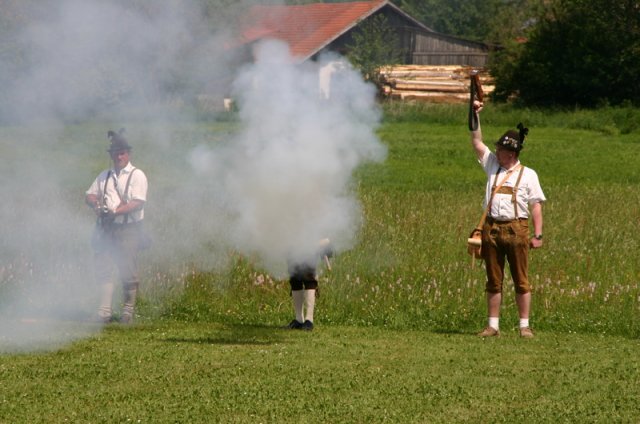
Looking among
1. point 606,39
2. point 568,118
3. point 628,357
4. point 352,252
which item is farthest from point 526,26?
point 628,357

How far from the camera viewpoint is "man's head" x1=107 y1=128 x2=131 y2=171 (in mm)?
12805

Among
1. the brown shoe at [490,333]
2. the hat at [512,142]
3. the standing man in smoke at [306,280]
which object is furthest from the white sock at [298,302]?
the hat at [512,142]

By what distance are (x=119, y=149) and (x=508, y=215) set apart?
4.46 metres

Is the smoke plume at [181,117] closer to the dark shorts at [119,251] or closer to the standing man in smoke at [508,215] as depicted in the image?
the dark shorts at [119,251]

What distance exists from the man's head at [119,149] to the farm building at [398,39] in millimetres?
1717

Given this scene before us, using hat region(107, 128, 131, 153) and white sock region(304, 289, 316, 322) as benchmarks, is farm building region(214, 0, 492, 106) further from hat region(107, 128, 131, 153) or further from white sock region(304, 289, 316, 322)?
white sock region(304, 289, 316, 322)

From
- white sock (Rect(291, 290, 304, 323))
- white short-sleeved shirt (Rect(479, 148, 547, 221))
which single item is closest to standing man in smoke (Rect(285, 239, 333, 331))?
white sock (Rect(291, 290, 304, 323))

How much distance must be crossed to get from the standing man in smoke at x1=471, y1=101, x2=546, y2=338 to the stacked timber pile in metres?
43.8

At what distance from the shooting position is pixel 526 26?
58562 mm

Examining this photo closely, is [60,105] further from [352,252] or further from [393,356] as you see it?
[393,356]

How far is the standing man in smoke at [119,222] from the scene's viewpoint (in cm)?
1295

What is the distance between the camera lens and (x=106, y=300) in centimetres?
1305

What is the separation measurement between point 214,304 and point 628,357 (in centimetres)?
512

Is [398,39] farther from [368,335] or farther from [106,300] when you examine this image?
[368,335]
